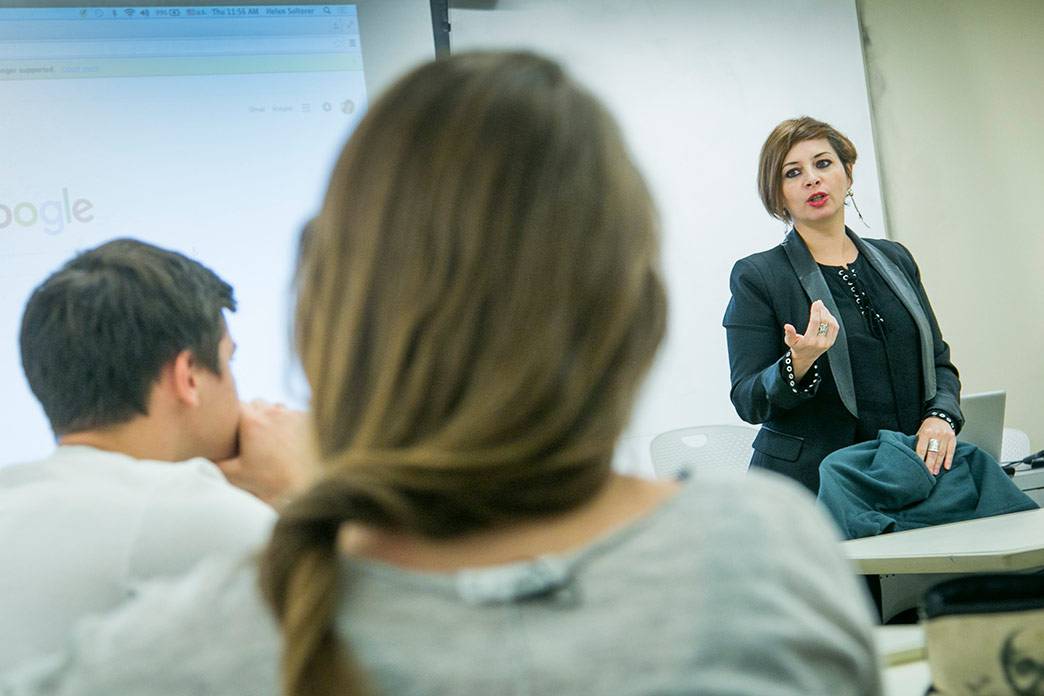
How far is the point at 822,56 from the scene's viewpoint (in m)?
4.89

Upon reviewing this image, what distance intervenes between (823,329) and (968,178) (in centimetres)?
285

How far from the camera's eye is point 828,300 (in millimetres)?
2988

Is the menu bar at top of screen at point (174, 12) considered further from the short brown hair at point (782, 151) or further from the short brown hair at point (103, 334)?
the short brown hair at point (103, 334)

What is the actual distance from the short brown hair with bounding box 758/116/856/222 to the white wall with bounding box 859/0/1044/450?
197cm

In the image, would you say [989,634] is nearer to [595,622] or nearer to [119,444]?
[595,622]

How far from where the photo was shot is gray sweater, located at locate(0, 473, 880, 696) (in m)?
0.62

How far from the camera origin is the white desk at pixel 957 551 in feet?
6.36

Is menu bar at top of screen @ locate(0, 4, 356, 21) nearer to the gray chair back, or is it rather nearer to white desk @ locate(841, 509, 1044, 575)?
the gray chair back

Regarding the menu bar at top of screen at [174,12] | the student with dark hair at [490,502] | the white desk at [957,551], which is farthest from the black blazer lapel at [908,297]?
the student with dark hair at [490,502]

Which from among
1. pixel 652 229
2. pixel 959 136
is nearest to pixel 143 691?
pixel 652 229

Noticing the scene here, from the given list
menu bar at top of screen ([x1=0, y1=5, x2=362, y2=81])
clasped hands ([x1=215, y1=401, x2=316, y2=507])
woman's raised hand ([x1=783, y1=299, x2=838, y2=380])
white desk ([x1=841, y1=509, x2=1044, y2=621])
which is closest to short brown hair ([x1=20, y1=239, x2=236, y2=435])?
clasped hands ([x1=215, y1=401, x2=316, y2=507])

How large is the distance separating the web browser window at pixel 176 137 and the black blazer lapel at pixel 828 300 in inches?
48.8

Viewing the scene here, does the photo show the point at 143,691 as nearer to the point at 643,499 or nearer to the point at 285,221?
the point at 643,499

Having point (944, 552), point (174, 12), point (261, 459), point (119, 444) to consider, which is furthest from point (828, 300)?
point (119, 444)
